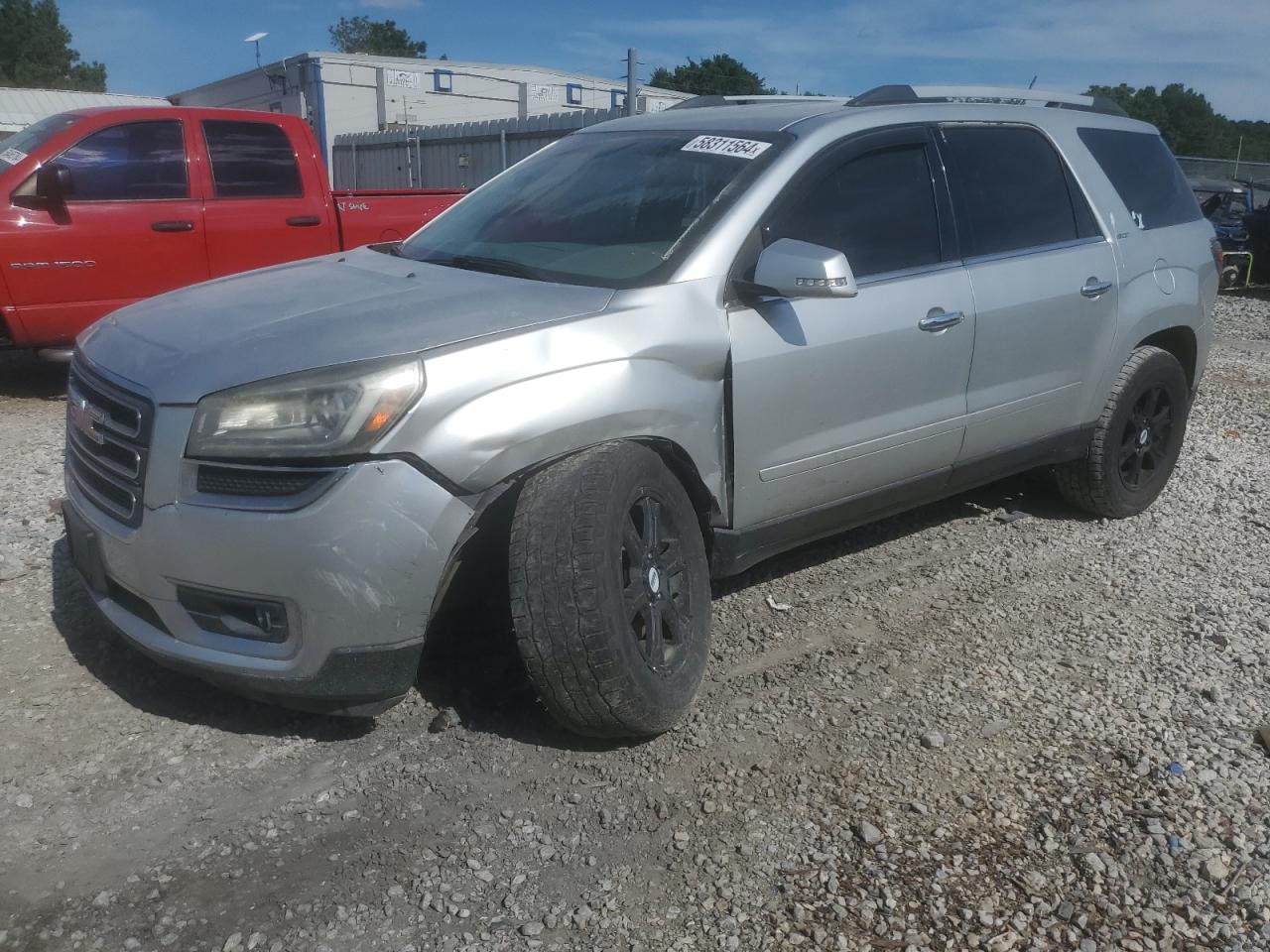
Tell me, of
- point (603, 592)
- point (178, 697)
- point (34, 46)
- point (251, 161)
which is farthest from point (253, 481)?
point (34, 46)

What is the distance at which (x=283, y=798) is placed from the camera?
2.96 m

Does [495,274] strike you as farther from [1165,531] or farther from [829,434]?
[1165,531]

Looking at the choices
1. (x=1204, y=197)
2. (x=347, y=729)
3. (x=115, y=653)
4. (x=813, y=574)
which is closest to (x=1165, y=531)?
(x=813, y=574)

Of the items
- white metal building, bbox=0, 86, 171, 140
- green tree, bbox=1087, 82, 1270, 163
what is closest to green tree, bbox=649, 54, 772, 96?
green tree, bbox=1087, 82, 1270, 163

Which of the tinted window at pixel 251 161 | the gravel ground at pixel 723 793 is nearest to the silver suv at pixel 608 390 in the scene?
the gravel ground at pixel 723 793

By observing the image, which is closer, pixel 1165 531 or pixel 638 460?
pixel 638 460

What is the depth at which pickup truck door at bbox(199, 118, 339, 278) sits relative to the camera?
772 centimetres

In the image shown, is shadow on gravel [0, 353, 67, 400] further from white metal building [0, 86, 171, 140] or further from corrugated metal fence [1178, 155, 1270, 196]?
corrugated metal fence [1178, 155, 1270, 196]

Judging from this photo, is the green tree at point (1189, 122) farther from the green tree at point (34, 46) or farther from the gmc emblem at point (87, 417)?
the green tree at point (34, 46)

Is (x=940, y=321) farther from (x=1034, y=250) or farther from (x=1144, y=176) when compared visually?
(x=1144, y=176)

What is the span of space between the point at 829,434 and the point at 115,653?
97.0 inches

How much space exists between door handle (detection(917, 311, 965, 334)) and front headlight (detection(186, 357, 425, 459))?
1946 millimetres

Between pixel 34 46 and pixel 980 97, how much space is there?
277 ft

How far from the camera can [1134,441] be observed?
518 centimetres
